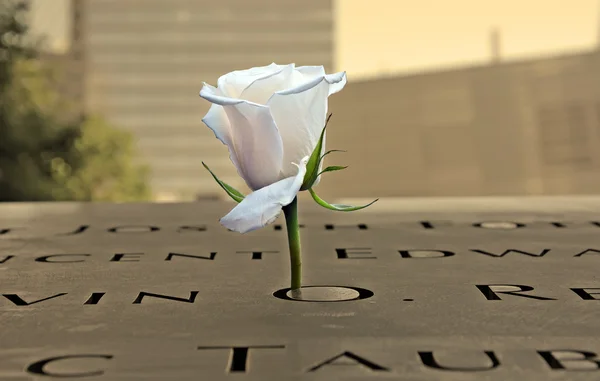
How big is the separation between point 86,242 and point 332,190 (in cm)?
1320

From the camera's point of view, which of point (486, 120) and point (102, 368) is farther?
point (486, 120)

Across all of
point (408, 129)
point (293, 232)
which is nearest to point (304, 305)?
point (293, 232)

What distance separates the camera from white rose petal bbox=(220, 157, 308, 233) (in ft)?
2.92

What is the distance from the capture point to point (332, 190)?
15.0 m

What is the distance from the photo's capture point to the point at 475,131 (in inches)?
473

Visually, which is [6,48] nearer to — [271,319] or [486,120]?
[486,120]

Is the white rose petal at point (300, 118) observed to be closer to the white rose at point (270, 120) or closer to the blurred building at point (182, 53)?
the white rose at point (270, 120)

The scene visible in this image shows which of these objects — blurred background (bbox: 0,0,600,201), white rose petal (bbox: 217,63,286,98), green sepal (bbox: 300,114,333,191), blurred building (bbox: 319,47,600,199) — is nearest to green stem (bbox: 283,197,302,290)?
green sepal (bbox: 300,114,333,191)

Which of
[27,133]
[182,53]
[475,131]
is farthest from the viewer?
[182,53]

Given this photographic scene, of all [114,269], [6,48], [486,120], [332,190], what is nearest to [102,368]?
[114,269]

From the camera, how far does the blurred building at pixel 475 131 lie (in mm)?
10328

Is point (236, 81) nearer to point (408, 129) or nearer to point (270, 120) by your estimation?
point (270, 120)

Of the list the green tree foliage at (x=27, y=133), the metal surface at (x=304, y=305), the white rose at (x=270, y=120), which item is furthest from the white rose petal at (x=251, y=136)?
the green tree foliage at (x=27, y=133)

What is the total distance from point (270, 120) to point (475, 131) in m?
11.4
